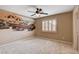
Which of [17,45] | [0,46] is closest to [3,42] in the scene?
[0,46]

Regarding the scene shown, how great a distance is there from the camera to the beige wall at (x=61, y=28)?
89.7 inches

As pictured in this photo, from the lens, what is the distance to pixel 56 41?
243 cm

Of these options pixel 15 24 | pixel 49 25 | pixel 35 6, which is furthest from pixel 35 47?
pixel 35 6

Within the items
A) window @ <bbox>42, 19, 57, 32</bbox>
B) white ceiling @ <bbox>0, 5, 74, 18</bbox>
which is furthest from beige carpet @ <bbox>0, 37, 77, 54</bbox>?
white ceiling @ <bbox>0, 5, 74, 18</bbox>

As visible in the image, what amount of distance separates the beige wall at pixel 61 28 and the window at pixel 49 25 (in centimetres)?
10

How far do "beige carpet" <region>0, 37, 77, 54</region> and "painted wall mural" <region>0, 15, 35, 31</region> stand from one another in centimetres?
40

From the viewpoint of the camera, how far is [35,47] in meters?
2.65

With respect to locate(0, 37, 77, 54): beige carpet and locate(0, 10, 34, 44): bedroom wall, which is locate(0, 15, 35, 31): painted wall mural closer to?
locate(0, 10, 34, 44): bedroom wall

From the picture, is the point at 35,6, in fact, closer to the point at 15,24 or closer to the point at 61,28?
the point at 15,24

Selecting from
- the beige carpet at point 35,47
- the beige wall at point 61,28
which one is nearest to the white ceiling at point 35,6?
the beige wall at point 61,28

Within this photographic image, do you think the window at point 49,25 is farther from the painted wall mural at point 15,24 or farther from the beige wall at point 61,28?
the painted wall mural at point 15,24

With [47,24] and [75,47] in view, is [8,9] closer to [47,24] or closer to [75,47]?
[47,24]
